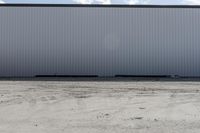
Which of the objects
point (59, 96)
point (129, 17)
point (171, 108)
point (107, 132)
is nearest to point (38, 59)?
point (129, 17)

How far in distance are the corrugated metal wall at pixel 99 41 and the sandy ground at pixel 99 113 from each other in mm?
13112

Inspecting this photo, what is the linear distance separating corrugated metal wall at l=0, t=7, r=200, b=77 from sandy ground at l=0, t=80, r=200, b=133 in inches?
516

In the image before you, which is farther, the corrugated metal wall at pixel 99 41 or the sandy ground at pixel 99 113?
the corrugated metal wall at pixel 99 41

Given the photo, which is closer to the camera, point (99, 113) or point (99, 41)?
point (99, 113)

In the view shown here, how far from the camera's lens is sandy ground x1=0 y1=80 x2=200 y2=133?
33.4ft

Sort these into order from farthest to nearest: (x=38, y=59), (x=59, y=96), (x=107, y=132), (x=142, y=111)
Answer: (x=38, y=59) → (x=59, y=96) → (x=142, y=111) → (x=107, y=132)

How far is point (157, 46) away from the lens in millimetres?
30281

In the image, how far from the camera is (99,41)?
30422 millimetres

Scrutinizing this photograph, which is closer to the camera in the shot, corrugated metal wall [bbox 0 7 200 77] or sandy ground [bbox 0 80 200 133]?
sandy ground [bbox 0 80 200 133]

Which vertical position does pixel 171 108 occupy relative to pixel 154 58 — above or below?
below

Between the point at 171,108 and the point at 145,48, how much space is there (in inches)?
672

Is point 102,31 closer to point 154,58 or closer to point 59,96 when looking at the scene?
point 154,58

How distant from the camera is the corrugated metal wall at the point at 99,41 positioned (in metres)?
30.1

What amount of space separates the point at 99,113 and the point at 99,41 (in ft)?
60.0
